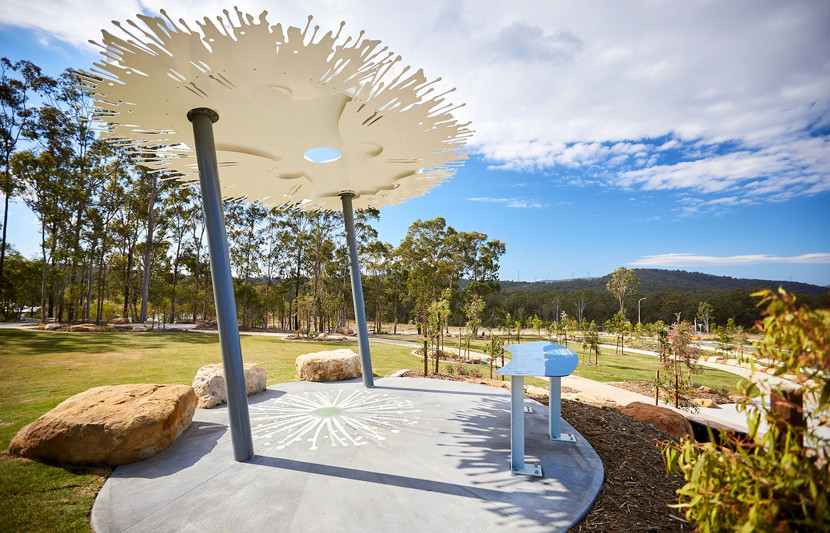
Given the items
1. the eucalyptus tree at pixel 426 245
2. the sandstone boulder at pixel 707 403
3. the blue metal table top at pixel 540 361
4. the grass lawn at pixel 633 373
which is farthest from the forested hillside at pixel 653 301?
the blue metal table top at pixel 540 361

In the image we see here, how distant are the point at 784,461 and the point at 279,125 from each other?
573 cm

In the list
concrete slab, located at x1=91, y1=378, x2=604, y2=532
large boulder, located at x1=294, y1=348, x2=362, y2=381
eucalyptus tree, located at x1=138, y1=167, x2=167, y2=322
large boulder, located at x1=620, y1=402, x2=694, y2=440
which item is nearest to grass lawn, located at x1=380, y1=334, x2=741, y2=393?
large boulder, located at x1=294, y1=348, x2=362, y2=381

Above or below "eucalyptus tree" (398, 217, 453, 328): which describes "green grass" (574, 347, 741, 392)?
below

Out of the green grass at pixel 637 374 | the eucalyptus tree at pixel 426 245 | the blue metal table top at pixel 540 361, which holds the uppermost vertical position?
the eucalyptus tree at pixel 426 245

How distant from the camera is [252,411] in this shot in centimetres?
604

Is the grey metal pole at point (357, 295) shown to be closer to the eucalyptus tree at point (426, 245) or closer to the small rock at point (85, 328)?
the small rock at point (85, 328)

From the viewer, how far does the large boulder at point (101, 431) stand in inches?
162

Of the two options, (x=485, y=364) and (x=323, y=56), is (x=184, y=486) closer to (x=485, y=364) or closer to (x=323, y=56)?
(x=323, y=56)

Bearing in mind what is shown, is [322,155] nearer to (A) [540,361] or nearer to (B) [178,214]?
(A) [540,361]

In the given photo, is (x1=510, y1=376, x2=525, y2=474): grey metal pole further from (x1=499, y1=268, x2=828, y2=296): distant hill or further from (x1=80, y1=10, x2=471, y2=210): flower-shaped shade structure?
(x1=499, y1=268, x2=828, y2=296): distant hill

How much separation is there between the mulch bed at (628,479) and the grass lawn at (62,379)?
15.1 ft

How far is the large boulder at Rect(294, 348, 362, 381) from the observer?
27.3 ft

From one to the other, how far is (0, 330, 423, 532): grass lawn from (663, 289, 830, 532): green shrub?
4.64 meters

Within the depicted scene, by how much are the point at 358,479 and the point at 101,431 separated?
3126mm
